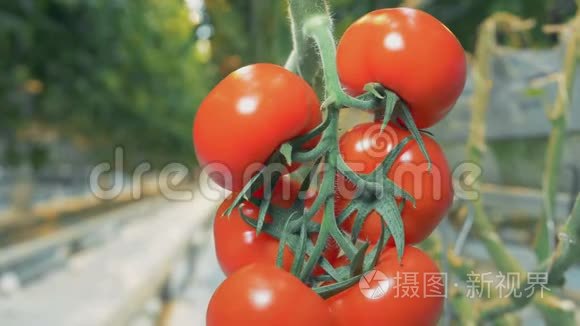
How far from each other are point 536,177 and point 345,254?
755mm

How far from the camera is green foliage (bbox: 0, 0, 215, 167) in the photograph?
2.46m

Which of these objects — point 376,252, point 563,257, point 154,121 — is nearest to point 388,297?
point 376,252

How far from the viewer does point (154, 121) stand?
18.8ft

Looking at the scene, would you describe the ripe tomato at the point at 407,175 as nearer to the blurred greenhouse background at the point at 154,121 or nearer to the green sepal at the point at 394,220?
the green sepal at the point at 394,220

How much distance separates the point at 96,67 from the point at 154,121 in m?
2.69

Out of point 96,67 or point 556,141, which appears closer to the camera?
point 556,141

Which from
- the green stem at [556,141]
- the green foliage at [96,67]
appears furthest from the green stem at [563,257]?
the green foliage at [96,67]

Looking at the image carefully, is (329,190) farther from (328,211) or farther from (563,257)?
(563,257)

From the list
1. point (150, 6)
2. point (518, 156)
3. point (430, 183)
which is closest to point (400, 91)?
point (430, 183)

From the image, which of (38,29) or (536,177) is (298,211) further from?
(38,29)

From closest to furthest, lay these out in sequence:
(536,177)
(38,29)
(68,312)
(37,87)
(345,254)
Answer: (345,254), (536,177), (38,29), (68,312), (37,87)

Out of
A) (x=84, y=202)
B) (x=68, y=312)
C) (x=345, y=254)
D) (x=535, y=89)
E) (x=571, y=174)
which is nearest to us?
(x=345, y=254)

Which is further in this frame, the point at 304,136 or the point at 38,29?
the point at 38,29

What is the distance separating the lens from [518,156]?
877 mm
